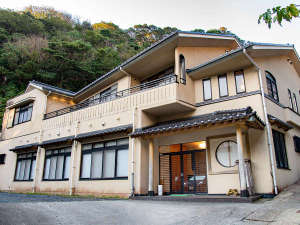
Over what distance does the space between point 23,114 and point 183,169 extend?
15.1 meters

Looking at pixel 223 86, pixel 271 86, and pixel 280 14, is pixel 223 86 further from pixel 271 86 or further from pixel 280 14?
pixel 280 14

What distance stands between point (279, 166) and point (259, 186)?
151cm

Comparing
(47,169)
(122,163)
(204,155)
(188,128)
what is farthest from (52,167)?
(188,128)

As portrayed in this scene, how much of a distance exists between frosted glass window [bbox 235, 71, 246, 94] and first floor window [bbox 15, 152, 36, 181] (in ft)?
48.6

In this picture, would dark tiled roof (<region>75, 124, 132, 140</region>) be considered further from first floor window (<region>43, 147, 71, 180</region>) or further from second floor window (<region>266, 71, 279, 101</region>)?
second floor window (<region>266, 71, 279, 101</region>)

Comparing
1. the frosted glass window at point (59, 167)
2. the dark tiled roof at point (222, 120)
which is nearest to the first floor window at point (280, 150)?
the dark tiled roof at point (222, 120)

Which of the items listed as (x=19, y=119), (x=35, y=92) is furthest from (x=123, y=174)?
(x=19, y=119)

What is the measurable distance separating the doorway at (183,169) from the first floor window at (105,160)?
2.00m

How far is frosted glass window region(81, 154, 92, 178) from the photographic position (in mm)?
14703

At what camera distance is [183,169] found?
40.0 ft

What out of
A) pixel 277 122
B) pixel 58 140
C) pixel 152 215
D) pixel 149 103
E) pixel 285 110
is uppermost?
pixel 149 103

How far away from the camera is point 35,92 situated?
2000 cm

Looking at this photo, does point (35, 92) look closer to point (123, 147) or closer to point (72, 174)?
point (72, 174)

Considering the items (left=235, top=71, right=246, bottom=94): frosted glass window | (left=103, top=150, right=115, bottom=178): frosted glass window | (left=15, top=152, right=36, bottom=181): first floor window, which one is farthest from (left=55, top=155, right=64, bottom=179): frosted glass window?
(left=235, top=71, right=246, bottom=94): frosted glass window
